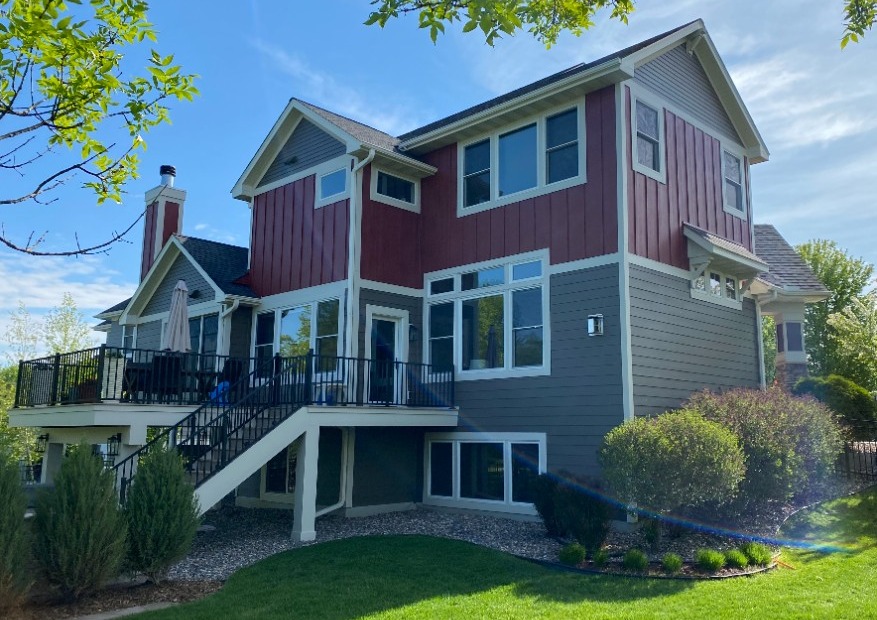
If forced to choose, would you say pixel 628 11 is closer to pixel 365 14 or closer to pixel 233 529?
pixel 365 14

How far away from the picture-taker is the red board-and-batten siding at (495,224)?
12055 mm

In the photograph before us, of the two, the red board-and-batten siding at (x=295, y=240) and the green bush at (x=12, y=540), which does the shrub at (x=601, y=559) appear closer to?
the green bush at (x=12, y=540)

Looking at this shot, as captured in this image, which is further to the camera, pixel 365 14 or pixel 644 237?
pixel 644 237

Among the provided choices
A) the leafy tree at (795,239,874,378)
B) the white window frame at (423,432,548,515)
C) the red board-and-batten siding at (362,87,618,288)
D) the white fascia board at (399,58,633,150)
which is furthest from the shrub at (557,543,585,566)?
the leafy tree at (795,239,874,378)

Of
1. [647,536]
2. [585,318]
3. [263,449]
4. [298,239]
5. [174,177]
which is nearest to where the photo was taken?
[647,536]

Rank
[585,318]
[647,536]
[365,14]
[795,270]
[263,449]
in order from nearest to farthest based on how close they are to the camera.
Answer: [365,14], [647,536], [263,449], [585,318], [795,270]

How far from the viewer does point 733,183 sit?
15.1 meters

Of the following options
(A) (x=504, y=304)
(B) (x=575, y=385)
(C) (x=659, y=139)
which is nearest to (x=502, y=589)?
(B) (x=575, y=385)

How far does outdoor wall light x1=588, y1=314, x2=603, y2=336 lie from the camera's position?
11.6m

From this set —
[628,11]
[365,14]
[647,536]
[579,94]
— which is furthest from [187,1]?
[647,536]

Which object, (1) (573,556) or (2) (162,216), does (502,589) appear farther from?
(2) (162,216)

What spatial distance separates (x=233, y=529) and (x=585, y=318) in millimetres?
6621

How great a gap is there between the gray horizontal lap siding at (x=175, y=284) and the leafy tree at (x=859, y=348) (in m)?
19.5

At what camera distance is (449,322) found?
558 inches
